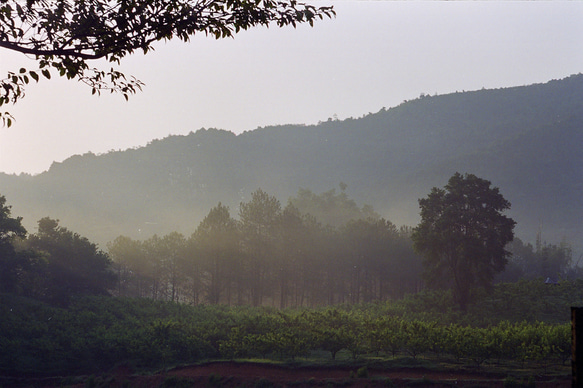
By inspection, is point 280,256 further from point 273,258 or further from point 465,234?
point 465,234

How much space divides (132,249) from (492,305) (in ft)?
157

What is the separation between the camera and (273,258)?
62281 mm

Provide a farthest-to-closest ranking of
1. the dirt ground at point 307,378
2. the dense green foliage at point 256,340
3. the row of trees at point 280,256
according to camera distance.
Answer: the row of trees at point 280,256
the dense green foliage at point 256,340
the dirt ground at point 307,378

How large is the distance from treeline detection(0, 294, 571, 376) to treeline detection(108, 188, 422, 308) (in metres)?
27.2

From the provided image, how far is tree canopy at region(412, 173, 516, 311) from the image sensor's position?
124 feet

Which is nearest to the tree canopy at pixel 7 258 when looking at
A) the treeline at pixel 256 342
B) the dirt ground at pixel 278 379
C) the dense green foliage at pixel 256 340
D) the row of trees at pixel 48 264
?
the row of trees at pixel 48 264

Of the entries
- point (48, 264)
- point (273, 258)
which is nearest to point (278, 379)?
point (48, 264)

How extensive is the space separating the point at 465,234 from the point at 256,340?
20.2 m

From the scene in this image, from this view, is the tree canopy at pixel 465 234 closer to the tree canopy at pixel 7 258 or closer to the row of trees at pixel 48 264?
the row of trees at pixel 48 264

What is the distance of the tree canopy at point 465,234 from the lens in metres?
37.9

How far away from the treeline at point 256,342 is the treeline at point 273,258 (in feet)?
89.4

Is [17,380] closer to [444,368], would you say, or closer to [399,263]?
[444,368]

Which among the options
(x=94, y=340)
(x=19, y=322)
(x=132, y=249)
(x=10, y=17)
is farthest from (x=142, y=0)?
(x=132, y=249)

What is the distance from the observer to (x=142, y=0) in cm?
809
